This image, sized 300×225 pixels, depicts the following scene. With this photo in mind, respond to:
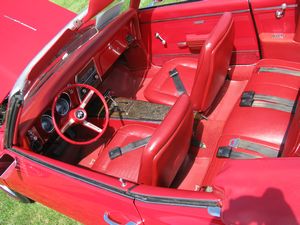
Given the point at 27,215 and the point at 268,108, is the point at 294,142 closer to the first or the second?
the point at 268,108

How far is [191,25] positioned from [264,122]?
127cm

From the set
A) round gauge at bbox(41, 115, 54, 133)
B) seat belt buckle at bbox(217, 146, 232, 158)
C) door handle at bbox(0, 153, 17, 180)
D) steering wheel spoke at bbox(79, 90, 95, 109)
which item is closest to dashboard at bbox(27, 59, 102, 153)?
round gauge at bbox(41, 115, 54, 133)

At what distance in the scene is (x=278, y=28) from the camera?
3.32 m

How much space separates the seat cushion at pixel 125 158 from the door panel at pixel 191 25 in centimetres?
106

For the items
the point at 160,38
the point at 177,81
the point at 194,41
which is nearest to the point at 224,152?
the point at 177,81

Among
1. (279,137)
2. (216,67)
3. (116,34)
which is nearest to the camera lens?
(279,137)

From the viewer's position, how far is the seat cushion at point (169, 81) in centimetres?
356

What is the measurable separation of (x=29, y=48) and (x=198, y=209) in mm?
2114

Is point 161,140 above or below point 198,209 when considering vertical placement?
above

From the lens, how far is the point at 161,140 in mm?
2174

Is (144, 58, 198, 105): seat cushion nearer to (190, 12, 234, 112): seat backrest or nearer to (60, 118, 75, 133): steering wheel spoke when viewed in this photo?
(190, 12, 234, 112): seat backrest

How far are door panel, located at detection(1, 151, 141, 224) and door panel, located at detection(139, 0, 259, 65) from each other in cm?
193

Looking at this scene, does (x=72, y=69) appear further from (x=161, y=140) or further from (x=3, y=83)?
(x=161, y=140)

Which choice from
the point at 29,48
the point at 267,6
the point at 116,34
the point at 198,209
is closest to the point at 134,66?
the point at 116,34
